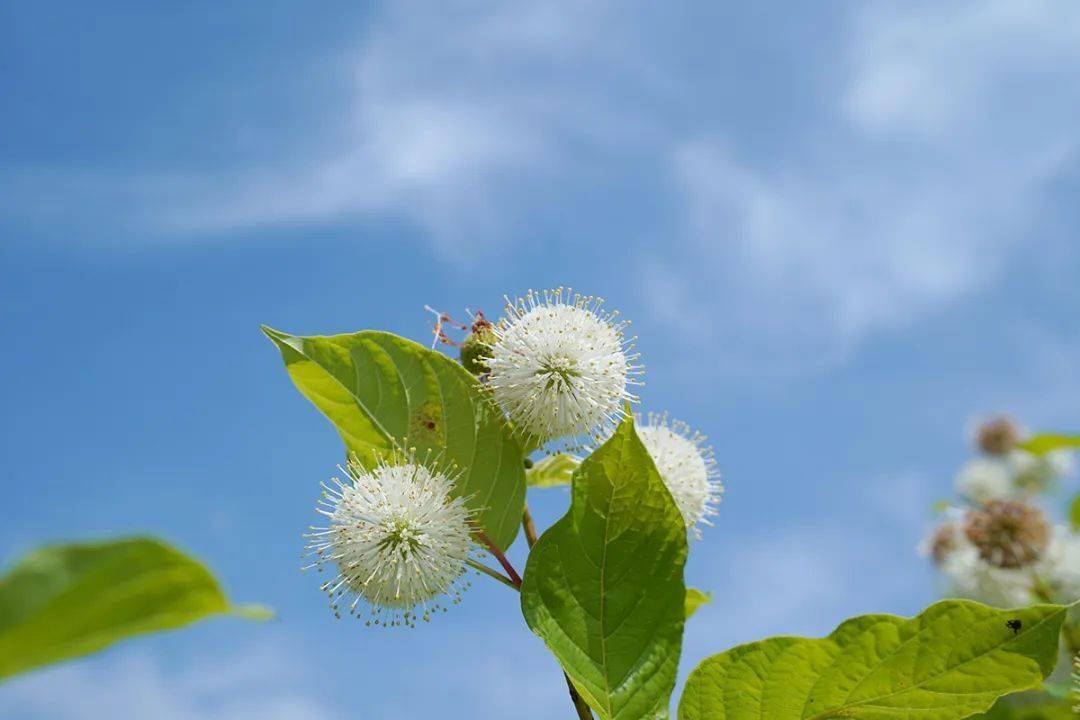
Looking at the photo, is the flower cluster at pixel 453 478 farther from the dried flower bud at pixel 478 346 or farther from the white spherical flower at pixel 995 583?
the white spherical flower at pixel 995 583

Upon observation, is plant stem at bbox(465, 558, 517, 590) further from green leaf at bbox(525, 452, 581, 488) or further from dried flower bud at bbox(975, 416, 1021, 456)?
dried flower bud at bbox(975, 416, 1021, 456)

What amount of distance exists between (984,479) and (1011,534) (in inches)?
124

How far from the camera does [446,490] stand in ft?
7.73

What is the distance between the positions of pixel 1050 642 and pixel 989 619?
11 cm

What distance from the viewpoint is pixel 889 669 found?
6.16 feet

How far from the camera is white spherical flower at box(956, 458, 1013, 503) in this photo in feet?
26.4

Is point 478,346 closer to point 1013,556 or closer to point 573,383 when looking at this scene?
point 573,383

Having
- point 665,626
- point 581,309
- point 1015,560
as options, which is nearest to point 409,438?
point 581,309

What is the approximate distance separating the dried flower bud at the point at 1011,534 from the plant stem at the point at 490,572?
3.97 m

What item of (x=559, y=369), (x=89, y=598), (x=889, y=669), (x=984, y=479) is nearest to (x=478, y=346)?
(x=559, y=369)

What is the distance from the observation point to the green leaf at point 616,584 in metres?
1.94

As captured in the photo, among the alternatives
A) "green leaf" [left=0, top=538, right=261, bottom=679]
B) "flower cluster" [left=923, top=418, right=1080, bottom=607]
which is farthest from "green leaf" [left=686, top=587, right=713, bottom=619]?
"flower cluster" [left=923, top=418, right=1080, bottom=607]

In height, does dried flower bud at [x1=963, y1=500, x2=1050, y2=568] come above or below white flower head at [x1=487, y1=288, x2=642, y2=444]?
above

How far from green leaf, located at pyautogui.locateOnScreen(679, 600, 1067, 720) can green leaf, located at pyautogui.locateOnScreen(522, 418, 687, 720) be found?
0.10 m
